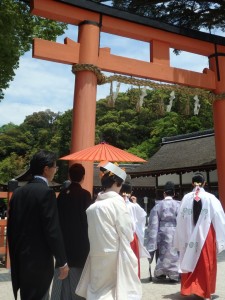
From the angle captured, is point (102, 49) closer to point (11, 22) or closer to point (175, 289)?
point (11, 22)

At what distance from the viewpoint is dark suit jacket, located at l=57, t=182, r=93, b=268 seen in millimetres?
3221

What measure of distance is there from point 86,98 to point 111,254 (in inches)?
164

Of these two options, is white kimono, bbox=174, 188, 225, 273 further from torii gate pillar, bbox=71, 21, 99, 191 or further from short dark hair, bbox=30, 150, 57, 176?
short dark hair, bbox=30, 150, 57, 176

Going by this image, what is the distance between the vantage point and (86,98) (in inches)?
256

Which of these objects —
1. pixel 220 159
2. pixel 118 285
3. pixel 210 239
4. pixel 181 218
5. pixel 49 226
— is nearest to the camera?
pixel 49 226

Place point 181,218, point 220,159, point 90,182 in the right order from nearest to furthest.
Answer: point 181,218 < point 90,182 < point 220,159

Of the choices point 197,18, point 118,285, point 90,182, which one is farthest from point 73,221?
point 197,18

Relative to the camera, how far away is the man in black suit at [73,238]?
322cm

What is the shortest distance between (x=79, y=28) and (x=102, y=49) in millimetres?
632

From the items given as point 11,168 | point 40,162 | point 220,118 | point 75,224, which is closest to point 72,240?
point 75,224

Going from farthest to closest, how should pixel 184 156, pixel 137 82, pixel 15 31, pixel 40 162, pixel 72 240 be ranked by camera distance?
pixel 184 156 < pixel 15 31 < pixel 137 82 < pixel 72 240 < pixel 40 162

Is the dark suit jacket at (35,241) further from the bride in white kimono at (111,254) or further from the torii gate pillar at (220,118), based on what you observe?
the torii gate pillar at (220,118)

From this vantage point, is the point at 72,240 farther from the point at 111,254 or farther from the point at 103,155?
the point at 103,155

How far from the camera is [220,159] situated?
806 centimetres
